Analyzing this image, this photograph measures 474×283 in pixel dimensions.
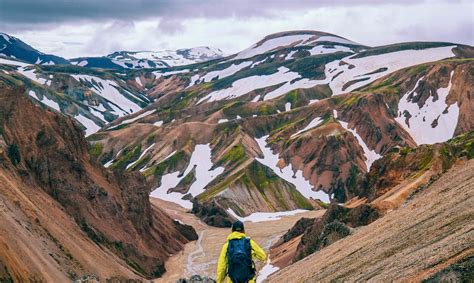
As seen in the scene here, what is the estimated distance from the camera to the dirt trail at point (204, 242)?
93.4 metres

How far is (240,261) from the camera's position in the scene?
18656 millimetres

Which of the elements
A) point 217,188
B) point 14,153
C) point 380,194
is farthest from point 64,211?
point 217,188

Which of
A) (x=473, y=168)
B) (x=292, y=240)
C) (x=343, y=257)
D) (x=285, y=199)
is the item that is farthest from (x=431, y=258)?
(x=285, y=199)

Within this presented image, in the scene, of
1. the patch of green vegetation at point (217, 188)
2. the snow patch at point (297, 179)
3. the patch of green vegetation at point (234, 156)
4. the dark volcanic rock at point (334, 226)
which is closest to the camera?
the dark volcanic rock at point (334, 226)

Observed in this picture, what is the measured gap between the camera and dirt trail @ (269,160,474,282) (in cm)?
2538

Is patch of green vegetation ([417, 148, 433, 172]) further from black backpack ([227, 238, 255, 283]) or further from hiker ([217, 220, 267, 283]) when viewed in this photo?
black backpack ([227, 238, 255, 283])

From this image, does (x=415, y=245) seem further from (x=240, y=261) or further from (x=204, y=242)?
(x=204, y=242)

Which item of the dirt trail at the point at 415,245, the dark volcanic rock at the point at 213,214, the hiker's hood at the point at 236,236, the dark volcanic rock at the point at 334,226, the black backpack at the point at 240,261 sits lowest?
the dark volcanic rock at the point at 213,214

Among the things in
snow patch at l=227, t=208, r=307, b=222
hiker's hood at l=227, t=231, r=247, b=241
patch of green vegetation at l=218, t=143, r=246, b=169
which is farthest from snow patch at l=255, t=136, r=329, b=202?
hiker's hood at l=227, t=231, r=247, b=241

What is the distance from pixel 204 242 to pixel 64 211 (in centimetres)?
3955

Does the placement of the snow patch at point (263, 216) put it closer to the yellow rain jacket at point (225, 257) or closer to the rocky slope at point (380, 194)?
the rocky slope at point (380, 194)

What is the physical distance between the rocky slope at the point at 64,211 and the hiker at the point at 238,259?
132ft

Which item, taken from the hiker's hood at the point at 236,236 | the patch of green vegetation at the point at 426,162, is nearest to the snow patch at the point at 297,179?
the patch of green vegetation at the point at 426,162

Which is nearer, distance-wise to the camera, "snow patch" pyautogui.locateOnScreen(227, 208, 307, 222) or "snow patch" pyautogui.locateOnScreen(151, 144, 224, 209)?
"snow patch" pyautogui.locateOnScreen(227, 208, 307, 222)
